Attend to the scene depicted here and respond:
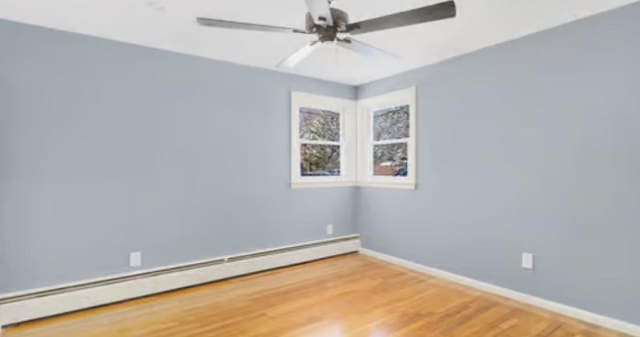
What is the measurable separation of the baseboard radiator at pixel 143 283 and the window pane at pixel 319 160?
2.84 feet

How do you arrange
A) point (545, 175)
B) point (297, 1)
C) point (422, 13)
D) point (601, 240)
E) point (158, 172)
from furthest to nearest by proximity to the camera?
point (158, 172)
point (545, 175)
point (601, 240)
point (297, 1)
point (422, 13)

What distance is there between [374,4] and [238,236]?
2.57 metres

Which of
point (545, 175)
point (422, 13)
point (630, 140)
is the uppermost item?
point (422, 13)

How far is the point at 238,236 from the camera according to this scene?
3.65 metres

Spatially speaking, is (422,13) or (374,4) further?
(374,4)

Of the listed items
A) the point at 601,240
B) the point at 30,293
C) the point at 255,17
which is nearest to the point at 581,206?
the point at 601,240

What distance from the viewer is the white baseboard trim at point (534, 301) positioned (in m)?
2.41

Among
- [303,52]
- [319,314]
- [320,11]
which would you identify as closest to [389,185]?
[319,314]

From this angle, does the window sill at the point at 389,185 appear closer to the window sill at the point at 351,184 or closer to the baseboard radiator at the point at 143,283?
the window sill at the point at 351,184

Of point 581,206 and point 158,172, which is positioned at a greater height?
point 158,172

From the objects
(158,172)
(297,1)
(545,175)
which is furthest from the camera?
(158,172)

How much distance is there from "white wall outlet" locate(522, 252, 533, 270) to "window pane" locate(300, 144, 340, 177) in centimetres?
229

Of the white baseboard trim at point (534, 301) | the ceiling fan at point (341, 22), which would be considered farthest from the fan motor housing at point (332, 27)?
the white baseboard trim at point (534, 301)

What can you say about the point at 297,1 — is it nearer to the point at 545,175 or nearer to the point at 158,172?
the point at 158,172
